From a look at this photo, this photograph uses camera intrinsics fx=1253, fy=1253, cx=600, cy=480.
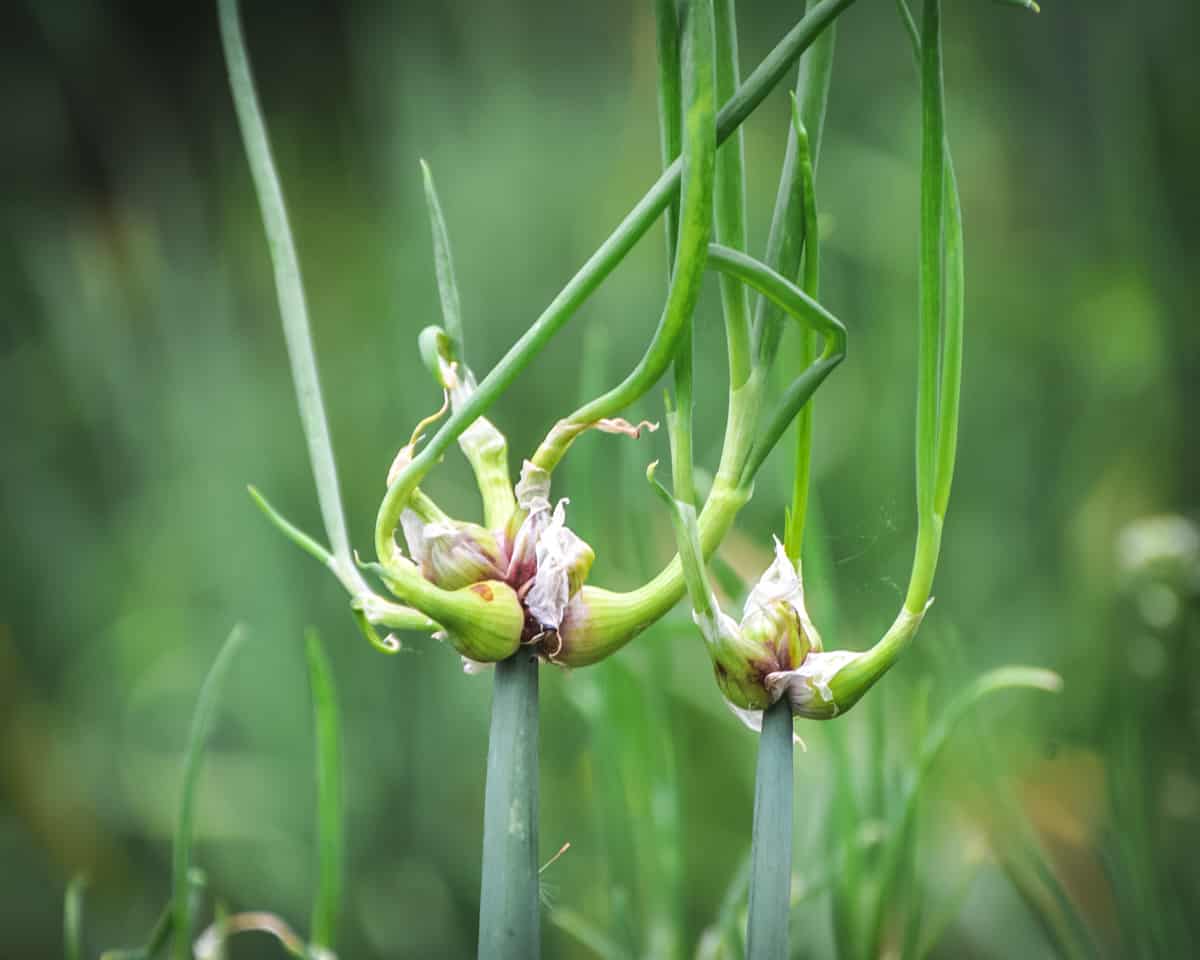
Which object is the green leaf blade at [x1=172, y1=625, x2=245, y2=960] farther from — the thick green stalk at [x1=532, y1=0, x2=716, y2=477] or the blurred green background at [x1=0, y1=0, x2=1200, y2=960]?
Answer: the blurred green background at [x1=0, y1=0, x2=1200, y2=960]

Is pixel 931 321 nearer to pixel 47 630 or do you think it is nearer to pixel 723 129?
pixel 723 129

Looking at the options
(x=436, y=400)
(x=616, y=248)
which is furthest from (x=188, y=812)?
(x=436, y=400)

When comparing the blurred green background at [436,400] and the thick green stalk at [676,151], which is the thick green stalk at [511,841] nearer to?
the thick green stalk at [676,151]

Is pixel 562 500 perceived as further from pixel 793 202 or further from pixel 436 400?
pixel 436 400

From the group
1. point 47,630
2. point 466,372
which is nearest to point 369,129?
point 47,630

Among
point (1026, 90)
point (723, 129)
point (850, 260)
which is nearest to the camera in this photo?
point (723, 129)

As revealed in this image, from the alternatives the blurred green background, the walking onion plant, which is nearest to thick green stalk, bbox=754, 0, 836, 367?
the walking onion plant
